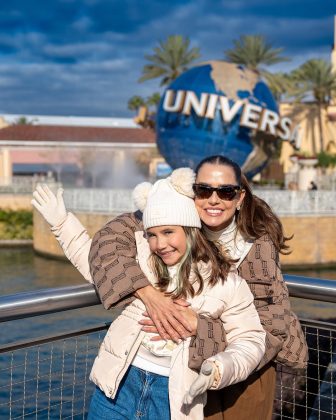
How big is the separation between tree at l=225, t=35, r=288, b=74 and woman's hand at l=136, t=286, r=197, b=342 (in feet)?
142

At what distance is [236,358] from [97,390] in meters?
0.55

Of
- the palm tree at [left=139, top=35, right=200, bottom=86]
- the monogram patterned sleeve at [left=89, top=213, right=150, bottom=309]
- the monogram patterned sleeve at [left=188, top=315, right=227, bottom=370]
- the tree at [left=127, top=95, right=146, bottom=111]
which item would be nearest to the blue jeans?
the monogram patterned sleeve at [left=188, top=315, right=227, bottom=370]

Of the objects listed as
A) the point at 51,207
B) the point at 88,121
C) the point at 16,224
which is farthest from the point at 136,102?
the point at 51,207

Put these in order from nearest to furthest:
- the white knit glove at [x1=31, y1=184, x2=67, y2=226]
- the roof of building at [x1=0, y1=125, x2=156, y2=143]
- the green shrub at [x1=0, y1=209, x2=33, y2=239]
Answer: the white knit glove at [x1=31, y1=184, x2=67, y2=226]
the green shrub at [x1=0, y1=209, x2=33, y2=239]
the roof of building at [x1=0, y1=125, x2=156, y2=143]

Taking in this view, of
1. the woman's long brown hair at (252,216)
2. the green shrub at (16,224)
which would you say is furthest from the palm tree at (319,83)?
the woman's long brown hair at (252,216)

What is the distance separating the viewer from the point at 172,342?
2332 millimetres

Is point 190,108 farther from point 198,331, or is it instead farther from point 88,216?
point 198,331

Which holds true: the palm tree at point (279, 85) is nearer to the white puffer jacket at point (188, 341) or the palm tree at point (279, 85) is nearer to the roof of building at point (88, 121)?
the roof of building at point (88, 121)

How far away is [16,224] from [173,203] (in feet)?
86.6

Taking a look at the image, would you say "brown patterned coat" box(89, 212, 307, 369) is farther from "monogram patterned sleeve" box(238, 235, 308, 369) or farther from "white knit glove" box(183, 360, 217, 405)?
"white knit glove" box(183, 360, 217, 405)

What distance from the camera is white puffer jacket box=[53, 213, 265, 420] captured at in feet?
7.35

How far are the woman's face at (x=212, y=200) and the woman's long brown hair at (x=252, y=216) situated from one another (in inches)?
0.9

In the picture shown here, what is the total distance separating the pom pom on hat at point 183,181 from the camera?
241cm

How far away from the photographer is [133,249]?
8.16 feet
